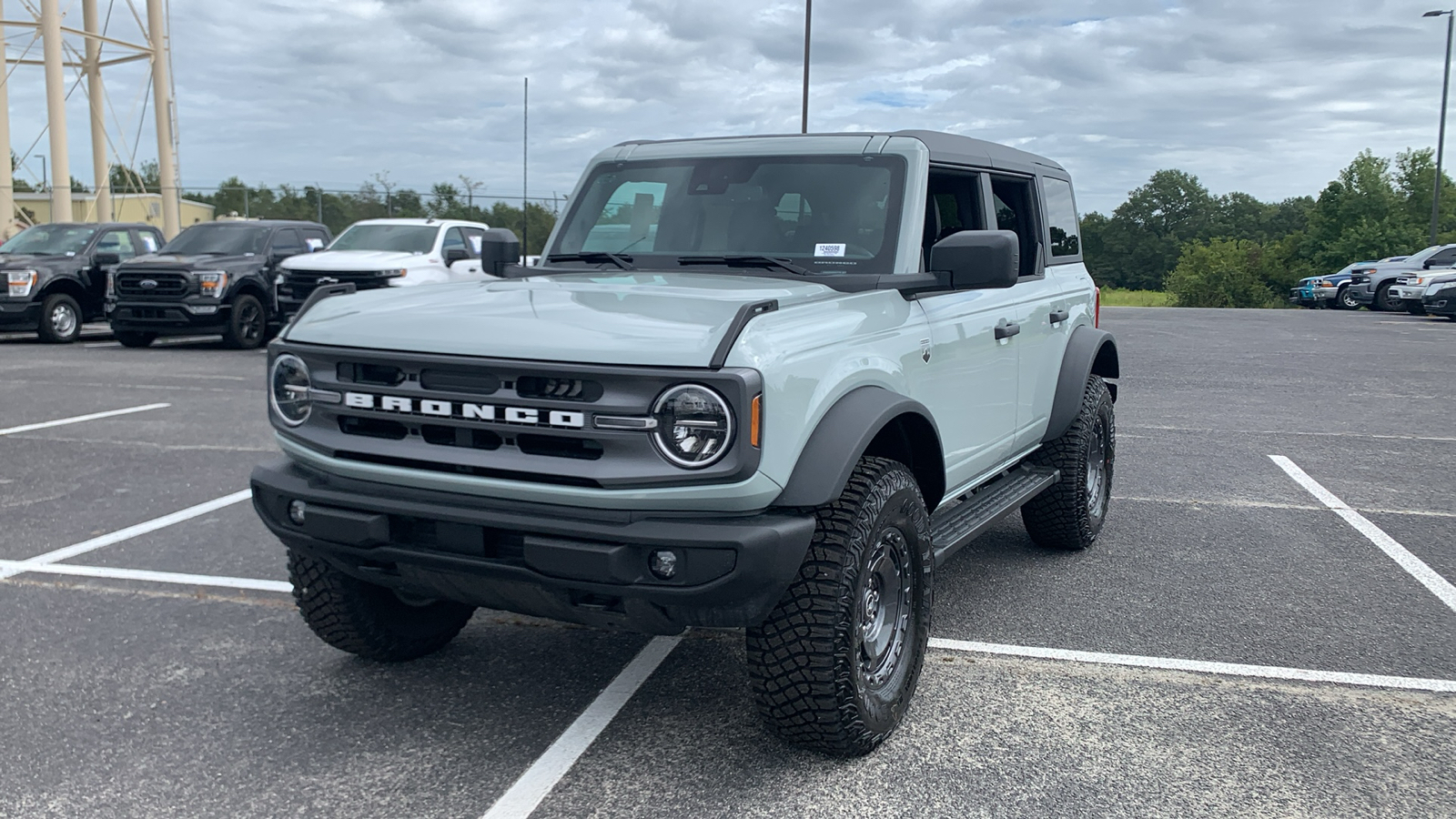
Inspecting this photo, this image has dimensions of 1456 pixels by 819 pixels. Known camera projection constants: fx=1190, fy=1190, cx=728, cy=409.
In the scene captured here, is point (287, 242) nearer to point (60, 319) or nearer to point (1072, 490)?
point (60, 319)

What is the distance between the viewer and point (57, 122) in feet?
97.7

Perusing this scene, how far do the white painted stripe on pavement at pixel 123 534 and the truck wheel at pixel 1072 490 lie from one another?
11.7 feet

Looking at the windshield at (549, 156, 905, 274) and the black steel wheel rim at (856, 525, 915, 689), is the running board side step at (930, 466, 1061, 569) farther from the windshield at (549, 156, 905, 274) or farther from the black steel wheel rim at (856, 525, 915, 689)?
the windshield at (549, 156, 905, 274)

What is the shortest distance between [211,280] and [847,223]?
552 inches

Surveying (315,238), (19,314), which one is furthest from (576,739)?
(19,314)

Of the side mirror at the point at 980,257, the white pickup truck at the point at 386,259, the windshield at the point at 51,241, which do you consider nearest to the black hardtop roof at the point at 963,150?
the side mirror at the point at 980,257

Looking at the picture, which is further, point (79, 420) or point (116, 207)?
point (116, 207)

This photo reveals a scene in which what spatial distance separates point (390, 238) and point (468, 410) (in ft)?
47.8

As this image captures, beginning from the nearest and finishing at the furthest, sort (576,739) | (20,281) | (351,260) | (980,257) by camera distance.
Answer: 1. (576,739)
2. (980,257)
3. (351,260)
4. (20,281)

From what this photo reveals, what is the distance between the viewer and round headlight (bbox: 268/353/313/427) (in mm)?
3582

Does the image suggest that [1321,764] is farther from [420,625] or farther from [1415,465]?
[1415,465]

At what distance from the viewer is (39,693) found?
3924 mm

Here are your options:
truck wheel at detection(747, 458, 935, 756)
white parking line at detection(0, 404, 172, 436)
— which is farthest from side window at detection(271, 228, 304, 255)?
truck wheel at detection(747, 458, 935, 756)

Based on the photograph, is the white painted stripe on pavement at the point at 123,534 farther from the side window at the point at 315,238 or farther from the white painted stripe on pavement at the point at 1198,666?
the side window at the point at 315,238
